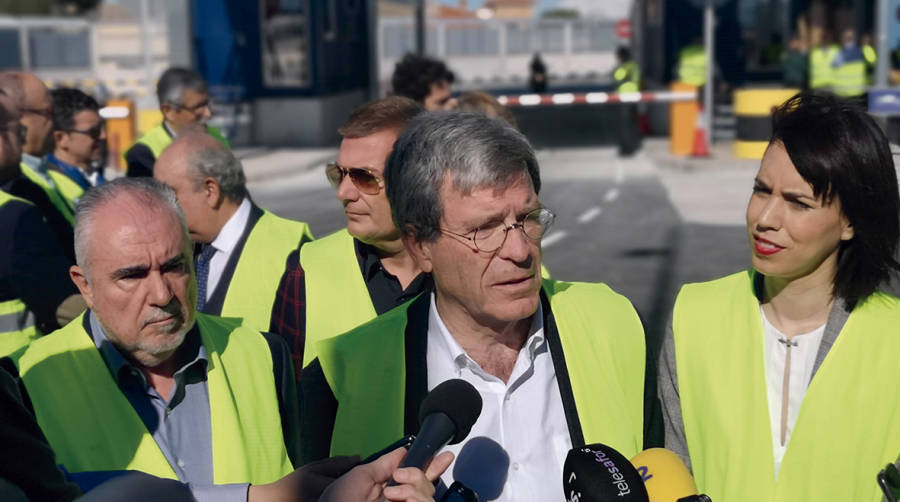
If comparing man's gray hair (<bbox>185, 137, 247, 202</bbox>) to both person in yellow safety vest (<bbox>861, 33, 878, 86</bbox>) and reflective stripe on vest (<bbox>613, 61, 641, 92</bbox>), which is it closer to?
person in yellow safety vest (<bbox>861, 33, 878, 86</bbox>)

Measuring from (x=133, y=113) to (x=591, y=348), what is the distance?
18341 mm

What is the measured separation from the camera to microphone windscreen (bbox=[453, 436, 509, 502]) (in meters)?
2.89

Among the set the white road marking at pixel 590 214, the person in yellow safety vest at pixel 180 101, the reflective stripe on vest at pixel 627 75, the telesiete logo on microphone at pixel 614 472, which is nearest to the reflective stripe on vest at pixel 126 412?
the telesiete logo on microphone at pixel 614 472

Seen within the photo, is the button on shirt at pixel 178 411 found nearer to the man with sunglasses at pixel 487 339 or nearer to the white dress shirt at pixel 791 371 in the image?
the man with sunglasses at pixel 487 339

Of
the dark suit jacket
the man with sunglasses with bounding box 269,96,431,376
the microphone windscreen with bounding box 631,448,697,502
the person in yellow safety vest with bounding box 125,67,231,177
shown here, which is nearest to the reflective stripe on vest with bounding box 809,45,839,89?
the person in yellow safety vest with bounding box 125,67,231,177

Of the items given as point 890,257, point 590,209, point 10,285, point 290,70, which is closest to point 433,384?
point 890,257

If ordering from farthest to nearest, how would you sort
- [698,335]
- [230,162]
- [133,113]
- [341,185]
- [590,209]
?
[133,113]
[590,209]
[230,162]
[341,185]
[698,335]

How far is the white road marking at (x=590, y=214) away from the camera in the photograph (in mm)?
14956

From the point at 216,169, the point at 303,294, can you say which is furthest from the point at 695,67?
the point at 303,294

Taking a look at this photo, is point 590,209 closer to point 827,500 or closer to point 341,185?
point 341,185

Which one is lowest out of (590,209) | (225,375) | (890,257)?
(590,209)

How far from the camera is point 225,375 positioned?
3227 mm

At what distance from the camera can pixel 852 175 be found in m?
3.01

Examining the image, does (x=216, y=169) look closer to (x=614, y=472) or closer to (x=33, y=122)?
(x=33, y=122)
